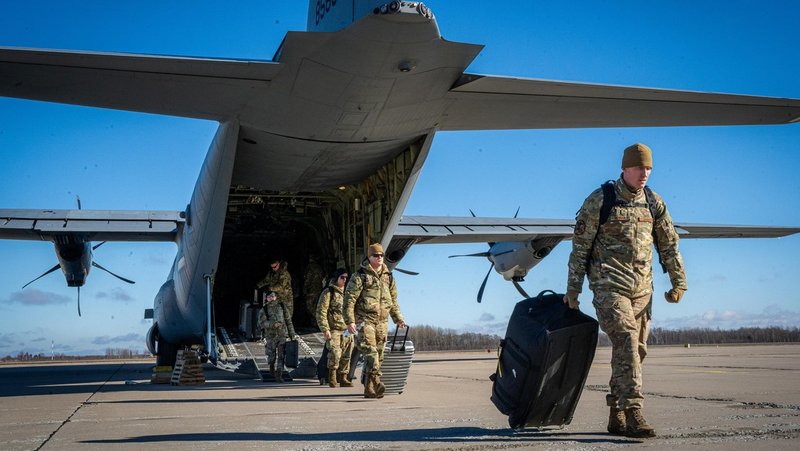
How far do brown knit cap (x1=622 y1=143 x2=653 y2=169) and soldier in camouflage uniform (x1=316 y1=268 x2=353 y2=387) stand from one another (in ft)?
18.1

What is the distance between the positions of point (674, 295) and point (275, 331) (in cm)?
738

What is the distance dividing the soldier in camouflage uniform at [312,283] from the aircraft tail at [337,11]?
6.50m

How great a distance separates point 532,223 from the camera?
52.9ft

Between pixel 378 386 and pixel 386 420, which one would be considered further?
pixel 378 386

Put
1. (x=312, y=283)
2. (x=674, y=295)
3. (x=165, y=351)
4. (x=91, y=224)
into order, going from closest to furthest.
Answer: (x=674, y=295) → (x=91, y=224) → (x=312, y=283) → (x=165, y=351)

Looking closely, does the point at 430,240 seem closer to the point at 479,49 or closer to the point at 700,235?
the point at 700,235

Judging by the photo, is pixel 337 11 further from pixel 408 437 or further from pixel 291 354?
pixel 291 354

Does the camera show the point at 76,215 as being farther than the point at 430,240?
No

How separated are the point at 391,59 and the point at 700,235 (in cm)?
1362

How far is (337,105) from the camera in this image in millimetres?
7184

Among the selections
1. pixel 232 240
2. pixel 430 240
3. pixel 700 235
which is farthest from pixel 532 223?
pixel 232 240

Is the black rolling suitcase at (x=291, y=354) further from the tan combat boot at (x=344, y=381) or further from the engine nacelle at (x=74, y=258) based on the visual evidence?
the engine nacelle at (x=74, y=258)

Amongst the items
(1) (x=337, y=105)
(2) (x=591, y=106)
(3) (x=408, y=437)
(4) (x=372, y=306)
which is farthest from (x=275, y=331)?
(3) (x=408, y=437)

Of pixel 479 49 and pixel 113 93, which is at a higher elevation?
pixel 479 49
